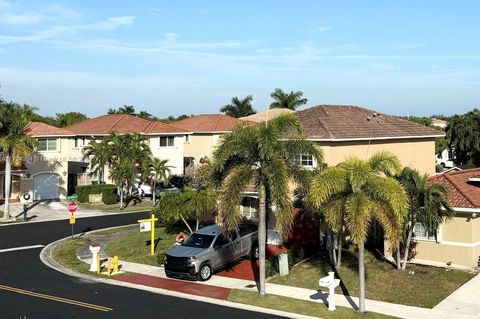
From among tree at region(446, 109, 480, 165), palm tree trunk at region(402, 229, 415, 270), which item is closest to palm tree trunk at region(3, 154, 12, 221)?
palm tree trunk at region(402, 229, 415, 270)

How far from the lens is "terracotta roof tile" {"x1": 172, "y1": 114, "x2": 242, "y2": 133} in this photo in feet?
179

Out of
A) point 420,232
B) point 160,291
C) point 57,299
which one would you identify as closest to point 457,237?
point 420,232

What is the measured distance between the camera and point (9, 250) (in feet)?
86.1

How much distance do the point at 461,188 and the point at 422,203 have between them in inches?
133

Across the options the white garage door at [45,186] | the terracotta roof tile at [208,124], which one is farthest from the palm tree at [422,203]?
the terracotta roof tile at [208,124]

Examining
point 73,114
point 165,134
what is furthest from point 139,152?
point 73,114

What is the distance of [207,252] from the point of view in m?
20.5

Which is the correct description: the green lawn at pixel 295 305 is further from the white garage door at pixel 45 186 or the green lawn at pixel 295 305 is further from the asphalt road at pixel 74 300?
the white garage door at pixel 45 186

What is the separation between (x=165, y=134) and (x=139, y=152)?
26.4 ft

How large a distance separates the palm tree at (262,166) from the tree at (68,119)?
6704cm

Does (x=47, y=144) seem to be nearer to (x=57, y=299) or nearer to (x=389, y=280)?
(x=57, y=299)

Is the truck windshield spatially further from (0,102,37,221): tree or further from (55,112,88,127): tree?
(55,112,88,127): tree

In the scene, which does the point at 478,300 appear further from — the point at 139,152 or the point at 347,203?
the point at 139,152

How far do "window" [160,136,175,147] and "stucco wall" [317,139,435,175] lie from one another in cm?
2586
